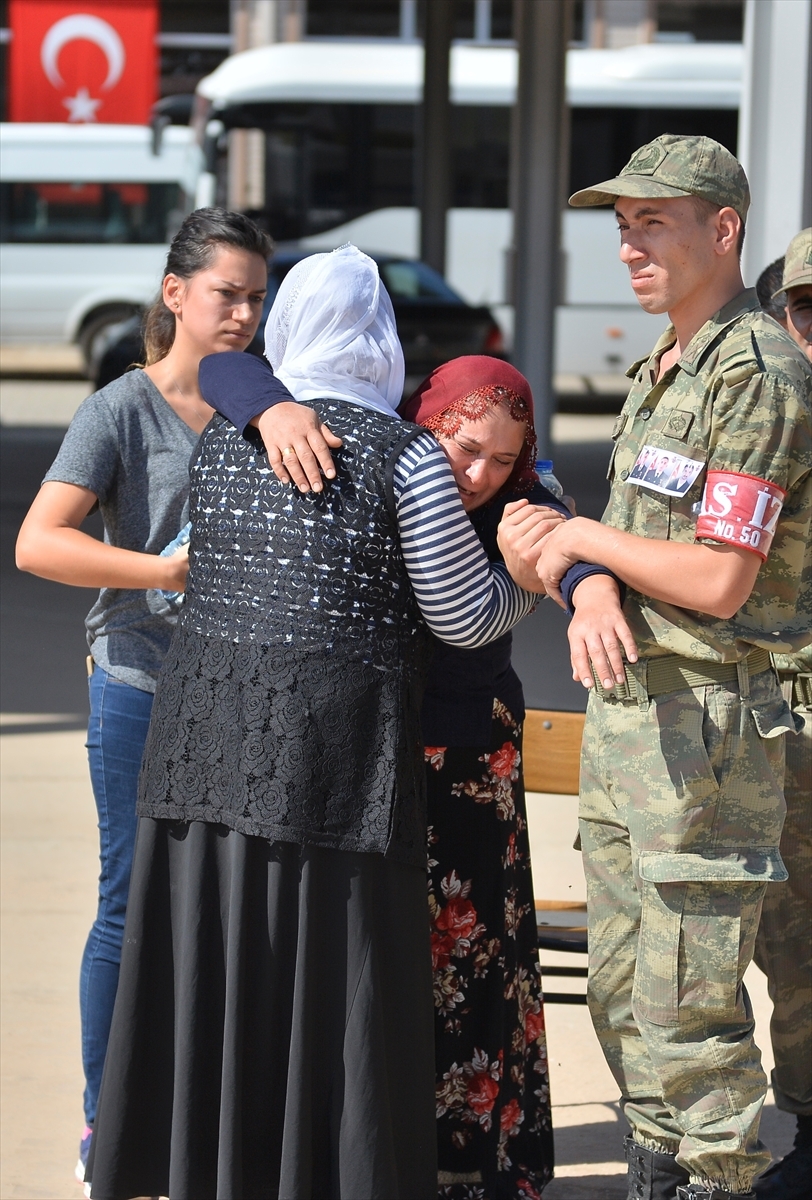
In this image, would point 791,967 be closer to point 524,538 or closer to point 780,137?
point 524,538

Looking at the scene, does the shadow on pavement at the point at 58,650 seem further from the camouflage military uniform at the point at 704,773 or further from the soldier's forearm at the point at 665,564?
the soldier's forearm at the point at 665,564

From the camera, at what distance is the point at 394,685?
201 centimetres

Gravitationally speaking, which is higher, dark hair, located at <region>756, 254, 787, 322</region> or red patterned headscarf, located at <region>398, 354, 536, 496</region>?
dark hair, located at <region>756, 254, 787, 322</region>

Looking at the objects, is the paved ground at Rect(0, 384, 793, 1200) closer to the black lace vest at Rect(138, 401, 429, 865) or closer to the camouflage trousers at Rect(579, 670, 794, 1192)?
the camouflage trousers at Rect(579, 670, 794, 1192)

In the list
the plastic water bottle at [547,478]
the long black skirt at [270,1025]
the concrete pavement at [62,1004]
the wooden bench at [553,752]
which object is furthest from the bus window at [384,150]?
the long black skirt at [270,1025]

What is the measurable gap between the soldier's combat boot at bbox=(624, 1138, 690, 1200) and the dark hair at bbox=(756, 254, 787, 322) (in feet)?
4.74

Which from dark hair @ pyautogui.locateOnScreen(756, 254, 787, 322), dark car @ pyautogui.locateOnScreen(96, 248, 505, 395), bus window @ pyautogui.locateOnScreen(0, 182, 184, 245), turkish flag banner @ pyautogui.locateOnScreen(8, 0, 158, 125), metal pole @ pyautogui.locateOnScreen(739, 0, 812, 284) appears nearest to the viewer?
dark hair @ pyautogui.locateOnScreen(756, 254, 787, 322)

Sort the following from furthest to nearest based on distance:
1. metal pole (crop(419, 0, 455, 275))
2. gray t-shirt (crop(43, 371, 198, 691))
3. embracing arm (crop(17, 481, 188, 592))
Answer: metal pole (crop(419, 0, 455, 275)) < gray t-shirt (crop(43, 371, 198, 691)) < embracing arm (crop(17, 481, 188, 592))

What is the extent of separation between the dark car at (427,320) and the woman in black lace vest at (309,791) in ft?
37.7

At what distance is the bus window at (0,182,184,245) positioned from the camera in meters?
15.2

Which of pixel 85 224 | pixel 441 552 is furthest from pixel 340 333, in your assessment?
pixel 85 224

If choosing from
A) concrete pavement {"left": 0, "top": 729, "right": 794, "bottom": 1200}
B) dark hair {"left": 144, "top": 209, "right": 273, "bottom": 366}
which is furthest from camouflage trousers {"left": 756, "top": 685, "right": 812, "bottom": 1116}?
dark hair {"left": 144, "top": 209, "right": 273, "bottom": 366}

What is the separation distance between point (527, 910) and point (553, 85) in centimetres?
641

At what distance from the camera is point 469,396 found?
2.08 m
